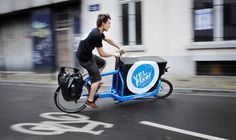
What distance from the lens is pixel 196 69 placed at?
490 inches

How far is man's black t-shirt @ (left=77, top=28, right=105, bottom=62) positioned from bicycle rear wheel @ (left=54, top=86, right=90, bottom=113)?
677 millimetres

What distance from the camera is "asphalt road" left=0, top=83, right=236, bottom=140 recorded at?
527cm

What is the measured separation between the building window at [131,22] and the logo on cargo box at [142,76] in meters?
6.75

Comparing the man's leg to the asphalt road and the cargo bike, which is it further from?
the asphalt road

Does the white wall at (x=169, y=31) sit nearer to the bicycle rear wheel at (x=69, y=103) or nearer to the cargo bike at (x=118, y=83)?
the cargo bike at (x=118, y=83)

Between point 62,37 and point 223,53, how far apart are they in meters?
8.63

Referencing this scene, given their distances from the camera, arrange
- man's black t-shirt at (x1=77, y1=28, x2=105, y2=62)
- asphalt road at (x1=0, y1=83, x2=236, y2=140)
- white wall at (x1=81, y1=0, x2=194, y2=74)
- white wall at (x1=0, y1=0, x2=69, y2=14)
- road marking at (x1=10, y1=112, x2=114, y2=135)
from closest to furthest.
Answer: asphalt road at (x1=0, y1=83, x2=236, y2=140)
road marking at (x1=10, y1=112, x2=114, y2=135)
man's black t-shirt at (x1=77, y1=28, x2=105, y2=62)
white wall at (x1=81, y1=0, x2=194, y2=74)
white wall at (x1=0, y1=0, x2=69, y2=14)

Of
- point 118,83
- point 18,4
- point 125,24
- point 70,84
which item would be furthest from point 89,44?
point 18,4

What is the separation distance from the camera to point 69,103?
709cm

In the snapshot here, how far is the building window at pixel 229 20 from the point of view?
38.5 ft

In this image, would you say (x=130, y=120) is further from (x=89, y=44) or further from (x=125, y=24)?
(x=125, y=24)

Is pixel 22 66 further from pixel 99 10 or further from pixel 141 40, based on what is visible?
pixel 141 40

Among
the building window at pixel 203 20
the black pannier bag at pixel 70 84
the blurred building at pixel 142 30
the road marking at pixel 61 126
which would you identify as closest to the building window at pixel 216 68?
the blurred building at pixel 142 30

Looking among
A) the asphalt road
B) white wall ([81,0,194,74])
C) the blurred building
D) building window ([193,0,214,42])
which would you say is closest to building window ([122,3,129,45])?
the blurred building
